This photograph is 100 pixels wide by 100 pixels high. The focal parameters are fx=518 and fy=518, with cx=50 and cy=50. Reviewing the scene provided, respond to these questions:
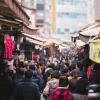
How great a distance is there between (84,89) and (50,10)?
354 feet

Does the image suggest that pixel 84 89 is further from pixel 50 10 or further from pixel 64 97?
pixel 50 10

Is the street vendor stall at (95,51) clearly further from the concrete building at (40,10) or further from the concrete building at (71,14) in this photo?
the concrete building at (71,14)

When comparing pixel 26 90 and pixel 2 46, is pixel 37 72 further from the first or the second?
pixel 26 90

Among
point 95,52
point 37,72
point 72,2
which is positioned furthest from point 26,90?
point 72,2

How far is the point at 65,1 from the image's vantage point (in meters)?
135

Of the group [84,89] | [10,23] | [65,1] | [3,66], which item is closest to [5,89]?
[3,66]

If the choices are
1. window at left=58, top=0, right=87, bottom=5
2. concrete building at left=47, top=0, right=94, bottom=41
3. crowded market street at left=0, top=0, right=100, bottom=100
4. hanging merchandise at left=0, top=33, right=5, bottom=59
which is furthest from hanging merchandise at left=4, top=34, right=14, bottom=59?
window at left=58, top=0, right=87, bottom=5

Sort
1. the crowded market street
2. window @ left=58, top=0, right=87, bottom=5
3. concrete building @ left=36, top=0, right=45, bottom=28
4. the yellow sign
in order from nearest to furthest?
the yellow sign < the crowded market street < concrete building @ left=36, top=0, right=45, bottom=28 < window @ left=58, top=0, right=87, bottom=5

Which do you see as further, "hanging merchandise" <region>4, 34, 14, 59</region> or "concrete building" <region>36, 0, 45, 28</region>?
"concrete building" <region>36, 0, 45, 28</region>

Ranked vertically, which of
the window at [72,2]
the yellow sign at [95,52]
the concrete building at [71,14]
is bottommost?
the concrete building at [71,14]

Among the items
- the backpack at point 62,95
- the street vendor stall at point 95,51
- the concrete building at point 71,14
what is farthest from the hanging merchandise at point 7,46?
the concrete building at point 71,14

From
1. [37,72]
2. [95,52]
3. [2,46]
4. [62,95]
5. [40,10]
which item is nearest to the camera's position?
[95,52]

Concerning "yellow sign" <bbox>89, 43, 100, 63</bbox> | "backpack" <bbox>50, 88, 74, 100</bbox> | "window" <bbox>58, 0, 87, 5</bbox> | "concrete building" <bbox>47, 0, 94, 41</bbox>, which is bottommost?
"concrete building" <bbox>47, 0, 94, 41</bbox>

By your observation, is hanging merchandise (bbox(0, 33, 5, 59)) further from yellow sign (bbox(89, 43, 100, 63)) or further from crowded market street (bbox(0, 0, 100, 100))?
yellow sign (bbox(89, 43, 100, 63))
